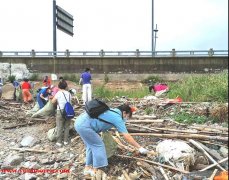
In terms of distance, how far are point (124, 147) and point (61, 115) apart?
226 cm

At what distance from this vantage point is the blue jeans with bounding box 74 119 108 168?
246 inches

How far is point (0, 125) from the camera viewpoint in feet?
39.0

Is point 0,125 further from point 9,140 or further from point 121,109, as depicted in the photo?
point 121,109

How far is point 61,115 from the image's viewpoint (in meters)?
8.91

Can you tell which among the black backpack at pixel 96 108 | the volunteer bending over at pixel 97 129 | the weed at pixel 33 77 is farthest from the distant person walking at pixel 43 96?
the weed at pixel 33 77

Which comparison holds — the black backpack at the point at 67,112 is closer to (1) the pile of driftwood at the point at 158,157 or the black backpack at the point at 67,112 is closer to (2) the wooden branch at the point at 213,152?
(1) the pile of driftwood at the point at 158,157

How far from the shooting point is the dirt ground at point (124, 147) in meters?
5.12

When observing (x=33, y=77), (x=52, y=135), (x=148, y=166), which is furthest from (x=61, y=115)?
(x=33, y=77)

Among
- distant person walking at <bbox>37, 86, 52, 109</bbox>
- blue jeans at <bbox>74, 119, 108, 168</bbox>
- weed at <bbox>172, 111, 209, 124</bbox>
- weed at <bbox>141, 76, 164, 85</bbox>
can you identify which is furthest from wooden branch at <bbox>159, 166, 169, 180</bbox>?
weed at <bbox>141, 76, 164, 85</bbox>

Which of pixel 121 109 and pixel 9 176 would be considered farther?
pixel 9 176

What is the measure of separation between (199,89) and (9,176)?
15.2 feet

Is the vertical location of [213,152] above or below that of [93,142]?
above

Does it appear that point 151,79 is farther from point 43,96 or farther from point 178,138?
point 178,138

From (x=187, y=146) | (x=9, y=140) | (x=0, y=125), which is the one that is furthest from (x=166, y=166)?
(x=0, y=125)
